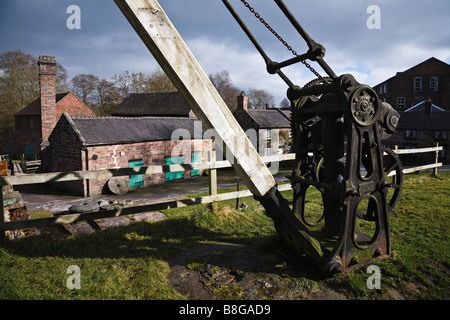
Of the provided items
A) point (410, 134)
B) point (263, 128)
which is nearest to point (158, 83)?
point (263, 128)

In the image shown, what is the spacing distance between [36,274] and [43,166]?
21957 millimetres

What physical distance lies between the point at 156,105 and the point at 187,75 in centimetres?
3539

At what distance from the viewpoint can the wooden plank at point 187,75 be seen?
2.65 metres

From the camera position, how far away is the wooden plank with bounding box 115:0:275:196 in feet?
8.68

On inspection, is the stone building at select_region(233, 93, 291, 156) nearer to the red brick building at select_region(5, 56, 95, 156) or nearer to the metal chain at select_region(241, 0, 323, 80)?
the red brick building at select_region(5, 56, 95, 156)

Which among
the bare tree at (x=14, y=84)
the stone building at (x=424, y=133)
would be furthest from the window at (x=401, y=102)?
the bare tree at (x=14, y=84)

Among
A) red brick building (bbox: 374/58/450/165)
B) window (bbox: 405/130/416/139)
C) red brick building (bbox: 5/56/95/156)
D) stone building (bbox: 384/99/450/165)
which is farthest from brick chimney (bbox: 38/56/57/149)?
window (bbox: 405/130/416/139)

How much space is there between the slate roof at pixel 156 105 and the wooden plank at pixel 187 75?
30.3m

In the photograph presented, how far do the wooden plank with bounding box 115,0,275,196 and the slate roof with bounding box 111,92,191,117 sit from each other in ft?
99.6

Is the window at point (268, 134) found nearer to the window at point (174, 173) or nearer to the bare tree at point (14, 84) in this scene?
the window at point (174, 173)
